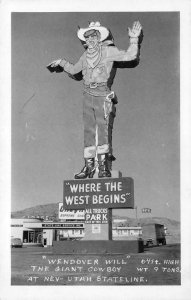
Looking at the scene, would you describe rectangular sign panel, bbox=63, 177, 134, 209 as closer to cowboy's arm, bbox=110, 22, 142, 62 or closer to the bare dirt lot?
the bare dirt lot

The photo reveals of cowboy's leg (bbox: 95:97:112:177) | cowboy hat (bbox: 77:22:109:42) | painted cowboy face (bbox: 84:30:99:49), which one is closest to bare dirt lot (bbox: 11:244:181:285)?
cowboy's leg (bbox: 95:97:112:177)

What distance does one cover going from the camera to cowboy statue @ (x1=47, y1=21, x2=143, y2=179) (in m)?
19.9

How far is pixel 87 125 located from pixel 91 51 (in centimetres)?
299

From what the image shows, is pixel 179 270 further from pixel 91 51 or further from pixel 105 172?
pixel 91 51

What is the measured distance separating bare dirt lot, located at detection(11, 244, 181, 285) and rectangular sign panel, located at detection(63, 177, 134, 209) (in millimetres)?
3842

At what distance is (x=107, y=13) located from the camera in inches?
667

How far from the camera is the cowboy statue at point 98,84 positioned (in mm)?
19938

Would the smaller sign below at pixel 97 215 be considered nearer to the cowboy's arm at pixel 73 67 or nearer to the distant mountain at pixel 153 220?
the distant mountain at pixel 153 220

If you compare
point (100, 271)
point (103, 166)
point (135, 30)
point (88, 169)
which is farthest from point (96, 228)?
point (135, 30)

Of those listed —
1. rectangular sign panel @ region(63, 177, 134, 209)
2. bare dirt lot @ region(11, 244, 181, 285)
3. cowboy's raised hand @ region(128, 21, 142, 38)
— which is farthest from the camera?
rectangular sign panel @ region(63, 177, 134, 209)

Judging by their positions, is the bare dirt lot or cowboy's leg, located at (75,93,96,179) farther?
cowboy's leg, located at (75,93,96,179)

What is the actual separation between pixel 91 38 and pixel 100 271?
29.0ft

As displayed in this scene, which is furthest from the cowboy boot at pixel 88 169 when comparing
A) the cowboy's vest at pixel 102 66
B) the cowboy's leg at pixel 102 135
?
the cowboy's vest at pixel 102 66
